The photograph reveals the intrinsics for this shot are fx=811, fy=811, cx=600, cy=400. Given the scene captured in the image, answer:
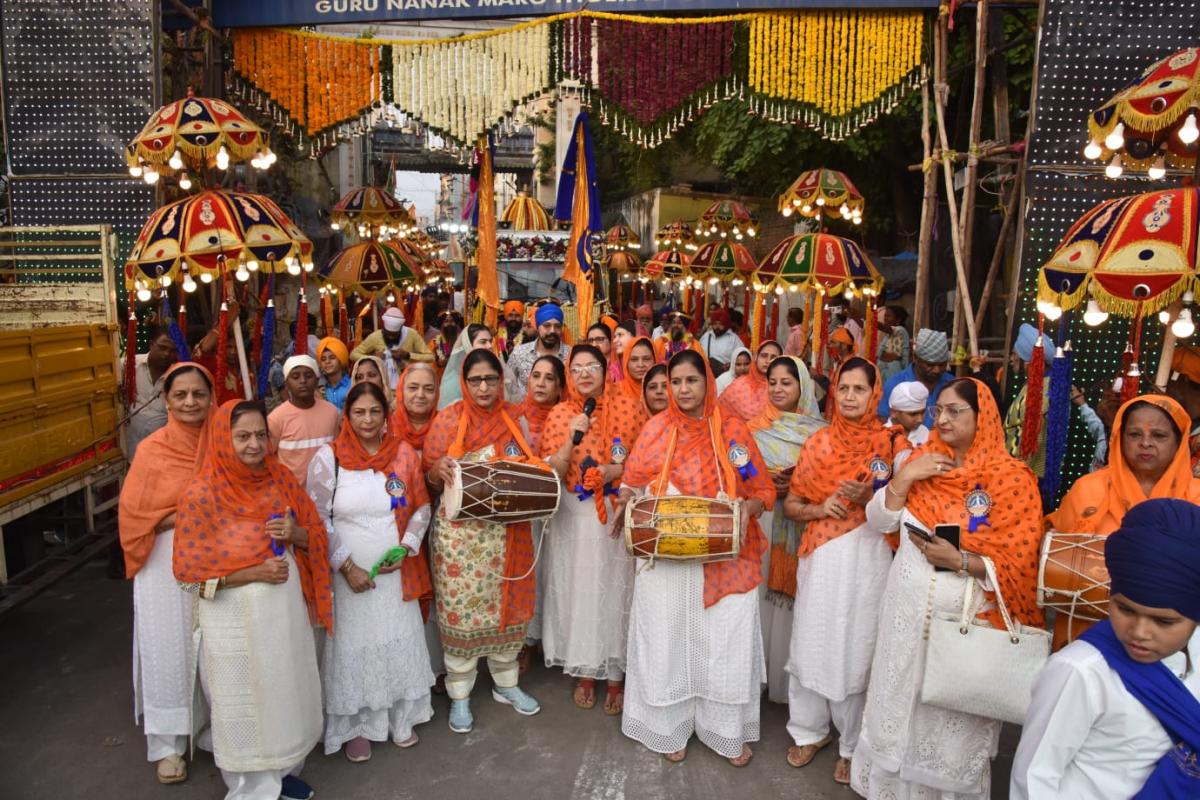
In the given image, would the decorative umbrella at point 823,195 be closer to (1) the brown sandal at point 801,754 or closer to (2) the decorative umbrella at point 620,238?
(1) the brown sandal at point 801,754

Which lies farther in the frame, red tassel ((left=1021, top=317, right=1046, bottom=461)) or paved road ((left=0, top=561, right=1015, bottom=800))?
red tassel ((left=1021, top=317, right=1046, bottom=461))

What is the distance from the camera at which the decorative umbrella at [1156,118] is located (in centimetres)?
313

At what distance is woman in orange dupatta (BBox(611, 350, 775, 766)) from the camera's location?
3.37 metres

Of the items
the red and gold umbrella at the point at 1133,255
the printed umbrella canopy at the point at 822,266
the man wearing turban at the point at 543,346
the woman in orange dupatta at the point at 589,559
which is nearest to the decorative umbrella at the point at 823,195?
the printed umbrella canopy at the point at 822,266

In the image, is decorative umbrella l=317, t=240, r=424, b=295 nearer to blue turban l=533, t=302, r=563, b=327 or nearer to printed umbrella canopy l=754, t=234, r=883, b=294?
blue turban l=533, t=302, r=563, b=327

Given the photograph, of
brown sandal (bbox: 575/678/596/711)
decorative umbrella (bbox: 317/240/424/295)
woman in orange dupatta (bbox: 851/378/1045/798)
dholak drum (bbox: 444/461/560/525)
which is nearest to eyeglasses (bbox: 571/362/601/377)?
dholak drum (bbox: 444/461/560/525)

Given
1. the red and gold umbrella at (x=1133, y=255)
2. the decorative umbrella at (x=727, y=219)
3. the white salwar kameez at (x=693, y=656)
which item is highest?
the decorative umbrella at (x=727, y=219)

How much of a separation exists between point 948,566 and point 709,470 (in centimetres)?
103

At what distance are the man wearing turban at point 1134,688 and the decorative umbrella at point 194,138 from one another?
5344mm

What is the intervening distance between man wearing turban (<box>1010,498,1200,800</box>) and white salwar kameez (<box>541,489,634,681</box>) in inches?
93.6

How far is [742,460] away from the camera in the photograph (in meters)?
3.43

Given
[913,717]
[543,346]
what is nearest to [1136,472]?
[913,717]

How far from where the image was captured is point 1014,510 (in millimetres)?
2734

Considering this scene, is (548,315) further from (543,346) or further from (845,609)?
(845,609)
